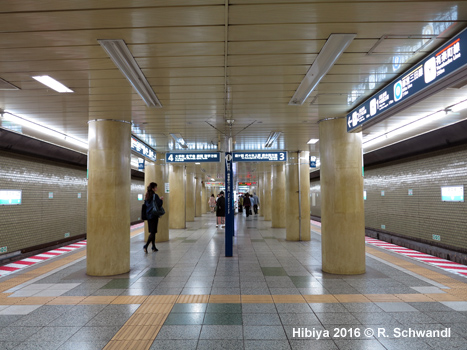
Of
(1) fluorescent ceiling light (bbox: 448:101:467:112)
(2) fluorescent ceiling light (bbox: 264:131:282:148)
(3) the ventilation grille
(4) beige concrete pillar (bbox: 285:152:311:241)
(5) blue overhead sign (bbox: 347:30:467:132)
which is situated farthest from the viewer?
(4) beige concrete pillar (bbox: 285:152:311:241)

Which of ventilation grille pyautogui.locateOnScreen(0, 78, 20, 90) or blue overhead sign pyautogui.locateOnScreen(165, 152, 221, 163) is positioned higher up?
ventilation grille pyautogui.locateOnScreen(0, 78, 20, 90)

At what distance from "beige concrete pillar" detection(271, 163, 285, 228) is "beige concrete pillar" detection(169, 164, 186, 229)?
16.2 feet

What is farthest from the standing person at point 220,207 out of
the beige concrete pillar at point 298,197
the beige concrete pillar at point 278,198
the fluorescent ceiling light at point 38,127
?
the fluorescent ceiling light at point 38,127

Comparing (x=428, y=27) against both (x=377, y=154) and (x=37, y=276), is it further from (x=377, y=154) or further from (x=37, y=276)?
(x=377, y=154)

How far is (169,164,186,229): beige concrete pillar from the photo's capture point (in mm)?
17219

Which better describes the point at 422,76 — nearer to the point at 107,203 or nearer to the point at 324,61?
the point at 324,61

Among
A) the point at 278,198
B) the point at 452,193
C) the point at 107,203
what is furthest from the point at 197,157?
the point at 278,198

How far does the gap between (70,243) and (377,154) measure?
12.2 metres

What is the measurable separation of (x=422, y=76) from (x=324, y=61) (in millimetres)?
1184

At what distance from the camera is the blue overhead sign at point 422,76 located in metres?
3.34

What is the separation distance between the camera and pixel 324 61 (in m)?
4.32

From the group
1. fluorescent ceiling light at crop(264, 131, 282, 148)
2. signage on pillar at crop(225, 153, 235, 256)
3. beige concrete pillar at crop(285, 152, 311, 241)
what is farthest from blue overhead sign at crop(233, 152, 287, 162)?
beige concrete pillar at crop(285, 152, 311, 241)

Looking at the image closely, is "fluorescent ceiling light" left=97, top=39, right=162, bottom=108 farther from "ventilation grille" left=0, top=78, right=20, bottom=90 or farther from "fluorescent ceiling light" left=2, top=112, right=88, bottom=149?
"fluorescent ceiling light" left=2, top=112, right=88, bottom=149

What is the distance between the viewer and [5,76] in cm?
472
